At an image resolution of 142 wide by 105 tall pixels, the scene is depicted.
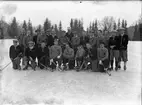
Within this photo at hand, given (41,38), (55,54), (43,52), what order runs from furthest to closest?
(41,38) < (43,52) < (55,54)

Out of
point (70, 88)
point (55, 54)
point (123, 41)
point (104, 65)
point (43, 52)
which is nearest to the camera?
point (70, 88)

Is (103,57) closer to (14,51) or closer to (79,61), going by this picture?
(79,61)

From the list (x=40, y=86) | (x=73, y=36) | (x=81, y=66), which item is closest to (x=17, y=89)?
(x=40, y=86)

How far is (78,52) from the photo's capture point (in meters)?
8.02

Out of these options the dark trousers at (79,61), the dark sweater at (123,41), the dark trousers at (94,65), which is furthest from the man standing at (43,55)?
the dark sweater at (123,41)

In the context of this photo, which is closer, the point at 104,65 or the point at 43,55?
the point at 104,65

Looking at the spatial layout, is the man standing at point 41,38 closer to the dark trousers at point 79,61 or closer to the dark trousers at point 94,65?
the dark trousers at point 79,61

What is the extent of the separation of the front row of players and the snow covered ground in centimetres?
39

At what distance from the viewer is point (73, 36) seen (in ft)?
28.1

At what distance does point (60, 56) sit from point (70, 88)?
2.20m

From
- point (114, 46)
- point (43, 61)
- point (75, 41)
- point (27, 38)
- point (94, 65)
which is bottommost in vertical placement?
point (94, 65)

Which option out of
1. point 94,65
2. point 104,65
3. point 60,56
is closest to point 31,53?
point 60,56

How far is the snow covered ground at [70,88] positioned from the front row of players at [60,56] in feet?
1.26

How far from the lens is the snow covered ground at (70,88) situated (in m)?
5.25
